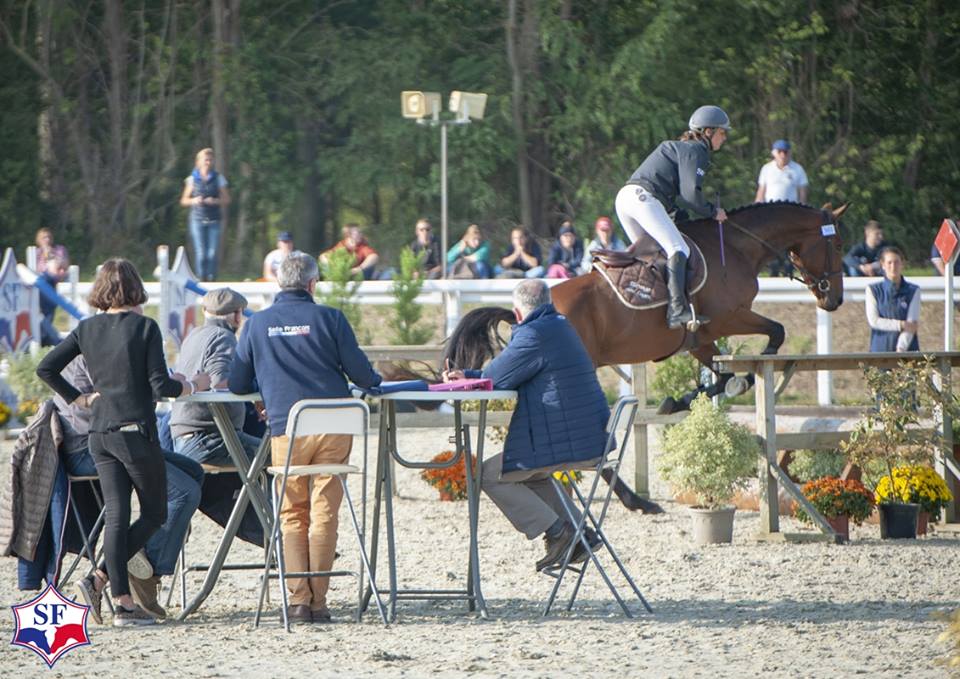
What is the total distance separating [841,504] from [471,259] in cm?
988

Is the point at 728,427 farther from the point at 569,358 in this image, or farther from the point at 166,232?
the point at 166,232

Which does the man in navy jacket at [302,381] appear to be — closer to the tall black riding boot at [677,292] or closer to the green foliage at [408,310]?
the tall black riding boot at [677,292]

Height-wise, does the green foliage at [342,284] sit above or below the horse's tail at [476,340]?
above

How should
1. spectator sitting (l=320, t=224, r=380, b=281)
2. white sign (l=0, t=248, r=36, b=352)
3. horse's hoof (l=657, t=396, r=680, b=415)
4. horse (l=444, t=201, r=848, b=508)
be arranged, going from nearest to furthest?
horse (l=444, t=201, r=848, b=508) < horse's hoof (l=657, t=396, r=680, b=415) < white sign (l=0, t=248, r=36, b=352) < spectator sitting (l=320, t=224, r=380, b=281)

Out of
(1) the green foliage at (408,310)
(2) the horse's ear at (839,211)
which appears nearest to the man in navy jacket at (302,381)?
(2) the horse's ear at (839,211)

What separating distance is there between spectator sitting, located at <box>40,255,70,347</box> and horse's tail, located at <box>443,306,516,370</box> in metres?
7.54

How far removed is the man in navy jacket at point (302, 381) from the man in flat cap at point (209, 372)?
751 millimetres

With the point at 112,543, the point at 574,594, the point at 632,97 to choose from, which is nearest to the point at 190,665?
the point at 112,543

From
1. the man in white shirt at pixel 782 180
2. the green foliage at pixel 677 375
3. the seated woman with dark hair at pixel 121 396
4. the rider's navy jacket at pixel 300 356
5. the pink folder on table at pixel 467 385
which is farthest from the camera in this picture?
the man in white shirt at pixel 782 180

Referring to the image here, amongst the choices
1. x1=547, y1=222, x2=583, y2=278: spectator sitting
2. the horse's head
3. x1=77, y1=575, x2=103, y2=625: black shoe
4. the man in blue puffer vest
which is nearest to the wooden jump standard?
the man in blue puffer vest

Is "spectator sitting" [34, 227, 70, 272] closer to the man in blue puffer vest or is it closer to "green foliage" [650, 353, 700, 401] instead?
"green foliage" [650, 353, 700, 401]

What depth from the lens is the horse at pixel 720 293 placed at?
10633 millimetres

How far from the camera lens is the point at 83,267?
26.3 m

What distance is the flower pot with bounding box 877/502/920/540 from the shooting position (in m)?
9.09
